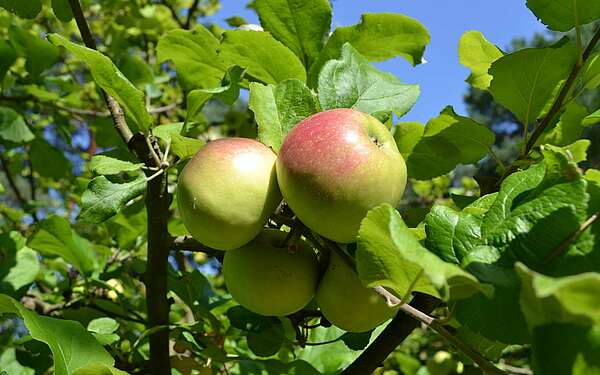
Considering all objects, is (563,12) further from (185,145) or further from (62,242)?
(62,242)

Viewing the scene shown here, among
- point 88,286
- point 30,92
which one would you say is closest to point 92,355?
point 88,286

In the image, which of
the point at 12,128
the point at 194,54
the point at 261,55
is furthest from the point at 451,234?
the point at 12,128

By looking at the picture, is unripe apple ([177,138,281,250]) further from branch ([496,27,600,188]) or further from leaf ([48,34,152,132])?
branch ([496,27,600,188])

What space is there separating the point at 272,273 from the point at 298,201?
15 centimetres

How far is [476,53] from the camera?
3.60 ft

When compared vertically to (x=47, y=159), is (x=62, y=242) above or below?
above

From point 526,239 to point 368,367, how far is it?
0.42 metres

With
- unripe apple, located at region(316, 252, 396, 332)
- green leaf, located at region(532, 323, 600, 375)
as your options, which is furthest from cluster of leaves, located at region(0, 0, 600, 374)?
unripe apple, located at region(316, 252, 396, 332)

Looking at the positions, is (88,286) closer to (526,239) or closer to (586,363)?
(526,239)

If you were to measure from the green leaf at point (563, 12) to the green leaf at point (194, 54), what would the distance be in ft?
1.82

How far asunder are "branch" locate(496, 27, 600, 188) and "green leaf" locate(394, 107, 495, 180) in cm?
8

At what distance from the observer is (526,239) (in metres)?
0.58

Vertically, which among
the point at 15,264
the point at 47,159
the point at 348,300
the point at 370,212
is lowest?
the point at 47,159

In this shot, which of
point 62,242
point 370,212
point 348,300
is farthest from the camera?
point 62,242
